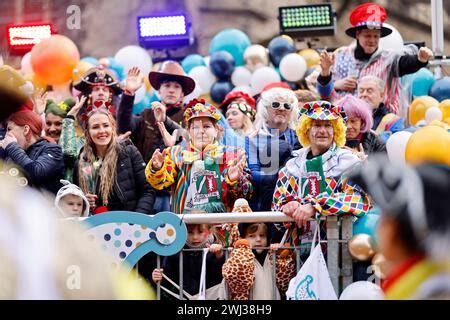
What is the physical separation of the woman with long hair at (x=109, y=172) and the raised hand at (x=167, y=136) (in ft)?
0.96

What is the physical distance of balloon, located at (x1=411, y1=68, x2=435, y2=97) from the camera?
29.9 ft

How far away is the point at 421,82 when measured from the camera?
9148 mm

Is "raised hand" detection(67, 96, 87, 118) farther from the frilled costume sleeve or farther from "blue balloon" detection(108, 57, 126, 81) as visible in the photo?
"blue balloon" detection(108, 57, 126, 81)

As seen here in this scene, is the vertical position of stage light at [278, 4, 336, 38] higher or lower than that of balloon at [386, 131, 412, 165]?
higher

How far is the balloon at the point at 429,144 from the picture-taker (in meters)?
5.89

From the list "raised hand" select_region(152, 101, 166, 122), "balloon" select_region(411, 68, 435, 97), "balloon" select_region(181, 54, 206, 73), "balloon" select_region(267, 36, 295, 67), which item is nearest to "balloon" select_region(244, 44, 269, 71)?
"balloon" select_region(267, 36, 295, 67)

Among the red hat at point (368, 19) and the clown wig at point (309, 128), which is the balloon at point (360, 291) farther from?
the red hat at point (368, 19)

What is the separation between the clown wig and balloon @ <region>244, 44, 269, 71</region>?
181 inches

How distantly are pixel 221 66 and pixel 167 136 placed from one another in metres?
3.60

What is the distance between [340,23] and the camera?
1462 centimetres
